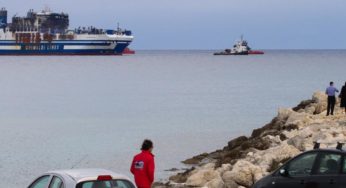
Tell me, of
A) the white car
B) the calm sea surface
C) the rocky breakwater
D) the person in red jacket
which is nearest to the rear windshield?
the white car

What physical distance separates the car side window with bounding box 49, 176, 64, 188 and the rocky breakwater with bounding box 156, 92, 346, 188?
6969 mm

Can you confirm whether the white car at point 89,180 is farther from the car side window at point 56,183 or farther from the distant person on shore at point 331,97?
the distant person on shore at point 331,97

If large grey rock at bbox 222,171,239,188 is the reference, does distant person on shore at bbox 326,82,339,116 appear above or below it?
above

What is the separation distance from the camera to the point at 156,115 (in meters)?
52.3

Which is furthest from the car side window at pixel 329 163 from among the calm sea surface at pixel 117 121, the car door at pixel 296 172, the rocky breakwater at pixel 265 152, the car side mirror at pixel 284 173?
the calm sea surface at pixel 117 121

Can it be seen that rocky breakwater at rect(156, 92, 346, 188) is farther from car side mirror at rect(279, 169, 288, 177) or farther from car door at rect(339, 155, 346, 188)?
car door at rect(339, 155, 346, 188)

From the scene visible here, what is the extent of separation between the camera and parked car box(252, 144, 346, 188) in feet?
36.5

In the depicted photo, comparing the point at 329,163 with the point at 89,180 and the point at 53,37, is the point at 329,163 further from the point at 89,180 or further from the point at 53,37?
the point at 53,37

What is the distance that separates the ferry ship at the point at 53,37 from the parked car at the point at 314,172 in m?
153

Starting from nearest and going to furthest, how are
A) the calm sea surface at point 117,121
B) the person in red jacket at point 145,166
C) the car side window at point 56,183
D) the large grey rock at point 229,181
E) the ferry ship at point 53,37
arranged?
the car side window at point 56,183
the person in red jacket at point 145,166
the large grey rock at point 229,181
the calm sea surface at point 117,121
the ferry ship at point 53,37

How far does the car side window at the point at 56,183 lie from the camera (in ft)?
30.7

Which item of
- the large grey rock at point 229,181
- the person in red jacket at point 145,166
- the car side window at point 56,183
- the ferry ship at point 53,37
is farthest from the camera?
the ferry ship at point 53,37

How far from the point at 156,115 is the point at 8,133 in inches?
574

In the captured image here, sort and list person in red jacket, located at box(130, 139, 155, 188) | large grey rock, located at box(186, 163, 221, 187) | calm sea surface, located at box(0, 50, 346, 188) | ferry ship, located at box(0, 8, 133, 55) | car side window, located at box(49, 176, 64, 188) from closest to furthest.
A: car side window, located at box(49, 176, 64, 188)
person in red jacket, located at box(130, 139, 155, 188)
large grey rock, located at box(186, 163, 221, 187)
calm sea surface, located at box(0, 50, 346, 188)
ferry ship, located at box(0, 8, 133, 55)
